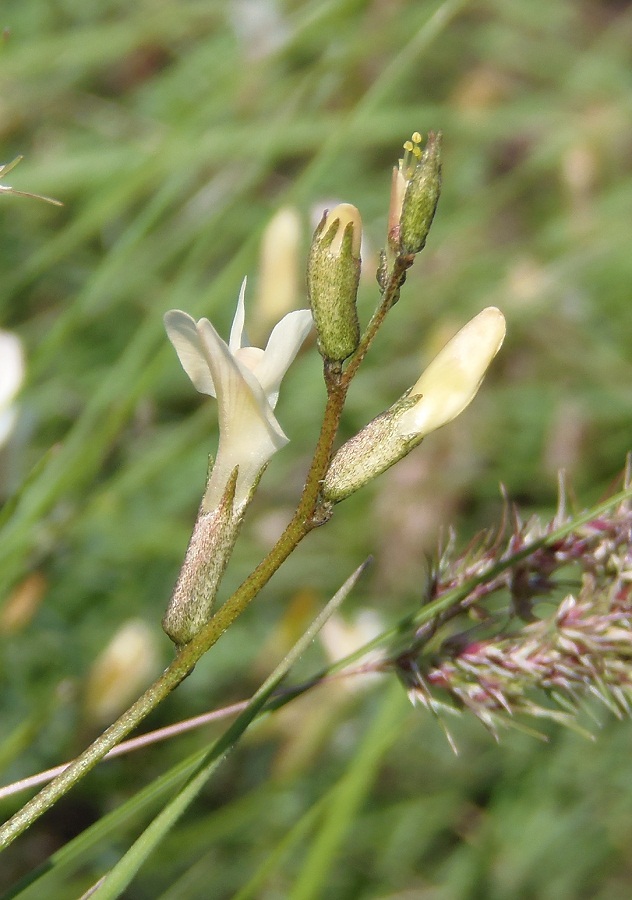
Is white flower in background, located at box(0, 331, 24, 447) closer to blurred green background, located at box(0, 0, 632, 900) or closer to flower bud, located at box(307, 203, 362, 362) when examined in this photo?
blurred green background, located at box(0, 0, 632, 900)

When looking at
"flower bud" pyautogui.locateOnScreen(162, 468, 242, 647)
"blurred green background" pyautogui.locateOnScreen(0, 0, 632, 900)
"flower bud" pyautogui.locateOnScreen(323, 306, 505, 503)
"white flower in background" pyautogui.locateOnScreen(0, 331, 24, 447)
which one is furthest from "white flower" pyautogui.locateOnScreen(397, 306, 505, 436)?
"white flower in background" pyautogui.locateOnScreen(0, 331, 24, 447)

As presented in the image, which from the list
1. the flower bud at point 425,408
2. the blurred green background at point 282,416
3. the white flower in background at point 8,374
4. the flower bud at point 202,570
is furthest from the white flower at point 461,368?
the white flower in background at point 8,374

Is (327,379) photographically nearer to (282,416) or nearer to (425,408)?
(425,408)

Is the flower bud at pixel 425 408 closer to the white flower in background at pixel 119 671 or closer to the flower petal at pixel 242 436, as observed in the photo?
the flower petal at pixel 242 436

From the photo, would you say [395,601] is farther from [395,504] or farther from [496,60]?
[496,60]

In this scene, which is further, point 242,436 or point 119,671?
point 119,671

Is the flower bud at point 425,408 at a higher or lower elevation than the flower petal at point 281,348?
lower

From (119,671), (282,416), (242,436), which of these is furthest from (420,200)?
(282,416)
